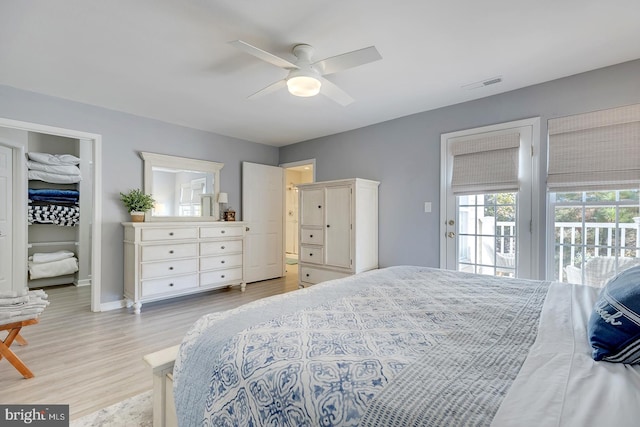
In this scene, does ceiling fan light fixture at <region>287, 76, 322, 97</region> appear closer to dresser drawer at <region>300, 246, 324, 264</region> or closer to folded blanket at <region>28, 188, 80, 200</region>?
dresser drawer at <region>300, 246, 324, 264</region>

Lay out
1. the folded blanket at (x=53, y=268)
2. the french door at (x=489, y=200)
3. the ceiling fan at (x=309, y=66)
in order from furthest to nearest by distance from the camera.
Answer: the folded blanket at (x=53, y=268) < the french door at (x=489, y=200) < the ceiling fan at (x=309, y=66)

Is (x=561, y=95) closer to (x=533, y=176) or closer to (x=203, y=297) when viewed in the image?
(x=533, y=176)

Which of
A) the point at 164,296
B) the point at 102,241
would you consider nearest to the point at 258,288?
the point at 164,296

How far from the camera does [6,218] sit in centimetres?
381

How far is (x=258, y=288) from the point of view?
462 cm

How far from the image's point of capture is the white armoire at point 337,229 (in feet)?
12.5

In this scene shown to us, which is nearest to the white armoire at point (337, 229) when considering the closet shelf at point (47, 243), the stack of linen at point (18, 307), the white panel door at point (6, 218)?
the stack of linen at point (18, 307)

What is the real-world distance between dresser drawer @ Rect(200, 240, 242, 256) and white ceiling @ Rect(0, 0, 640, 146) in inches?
72.2

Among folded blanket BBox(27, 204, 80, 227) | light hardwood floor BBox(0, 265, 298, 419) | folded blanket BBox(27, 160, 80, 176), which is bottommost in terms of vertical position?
light hardwood floor BBox(0, 265, 298, 419)

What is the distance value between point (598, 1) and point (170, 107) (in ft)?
12.5

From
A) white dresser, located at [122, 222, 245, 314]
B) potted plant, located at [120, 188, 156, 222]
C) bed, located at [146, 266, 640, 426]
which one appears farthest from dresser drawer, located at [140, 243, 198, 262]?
bed, located at [146, 266, 640, 426]

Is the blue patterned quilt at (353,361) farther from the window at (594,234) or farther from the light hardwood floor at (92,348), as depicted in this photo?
the window at (594,234)

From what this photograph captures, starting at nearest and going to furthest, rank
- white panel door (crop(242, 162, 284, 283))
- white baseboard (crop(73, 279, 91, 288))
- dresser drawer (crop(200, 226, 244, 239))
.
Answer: dresser drawer (crop(200, 226, 244, 239)) → white baseboard (crop(73, 279, 91, 288)) → white panel door (crop(242, 162, 284, 283))

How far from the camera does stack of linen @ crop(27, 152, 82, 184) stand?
442 centimetres
